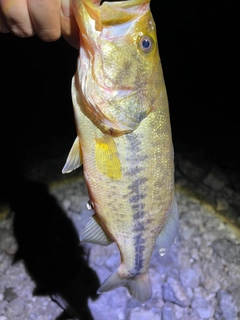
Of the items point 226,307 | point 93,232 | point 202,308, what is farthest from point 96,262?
point 93,232

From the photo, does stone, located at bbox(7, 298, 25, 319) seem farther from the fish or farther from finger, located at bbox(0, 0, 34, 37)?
finger, located at bbox(0, 0, 34, 37)

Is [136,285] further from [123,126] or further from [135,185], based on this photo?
[123,126]

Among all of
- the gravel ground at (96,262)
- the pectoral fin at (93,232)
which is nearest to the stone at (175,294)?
the gravel ground at (96,262)

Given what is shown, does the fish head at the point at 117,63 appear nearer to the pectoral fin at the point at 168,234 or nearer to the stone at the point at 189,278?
the pectoral fin at the point at 168,234

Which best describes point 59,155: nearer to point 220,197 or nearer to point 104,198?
point 220,197

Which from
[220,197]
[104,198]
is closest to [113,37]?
[104,198]

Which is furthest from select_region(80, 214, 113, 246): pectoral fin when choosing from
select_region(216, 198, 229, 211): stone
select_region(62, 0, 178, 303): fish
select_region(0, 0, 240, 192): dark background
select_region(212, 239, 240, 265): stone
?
select_region(0, 0, 240, 192): dark background
